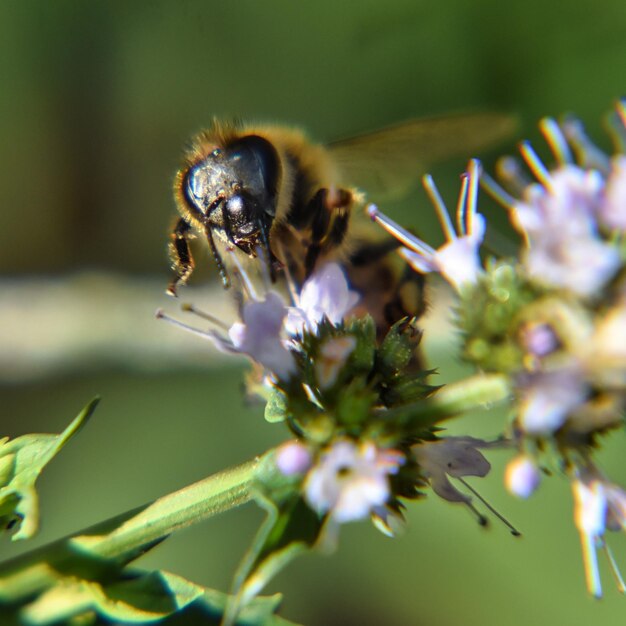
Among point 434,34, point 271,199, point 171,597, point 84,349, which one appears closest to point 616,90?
point 434,34

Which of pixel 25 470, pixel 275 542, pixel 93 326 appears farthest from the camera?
pixel 93 326

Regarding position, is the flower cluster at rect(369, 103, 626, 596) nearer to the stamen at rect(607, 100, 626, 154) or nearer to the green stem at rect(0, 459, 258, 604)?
the stamen at rect(607, 100, 626, 154)

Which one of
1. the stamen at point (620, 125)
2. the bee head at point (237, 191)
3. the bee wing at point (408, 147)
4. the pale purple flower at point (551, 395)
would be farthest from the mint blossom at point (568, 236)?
the bee wing at point (408, 147)

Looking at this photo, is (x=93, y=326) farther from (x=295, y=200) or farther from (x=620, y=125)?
(x=620, y=125)

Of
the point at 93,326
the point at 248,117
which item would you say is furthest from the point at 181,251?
the point at 93,326

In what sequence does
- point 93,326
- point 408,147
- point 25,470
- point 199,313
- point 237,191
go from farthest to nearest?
point 93,326 → point 408,147 → point 237,191 → point 199,313 → point 25,470

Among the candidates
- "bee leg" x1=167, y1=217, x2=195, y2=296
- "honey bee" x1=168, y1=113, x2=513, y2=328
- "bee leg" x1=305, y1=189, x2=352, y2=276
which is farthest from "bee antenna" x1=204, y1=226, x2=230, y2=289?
"bee leg" x1=305, y1=189, x2=352, y2=276

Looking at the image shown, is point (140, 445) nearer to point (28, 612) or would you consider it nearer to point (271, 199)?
point (271, 199)
